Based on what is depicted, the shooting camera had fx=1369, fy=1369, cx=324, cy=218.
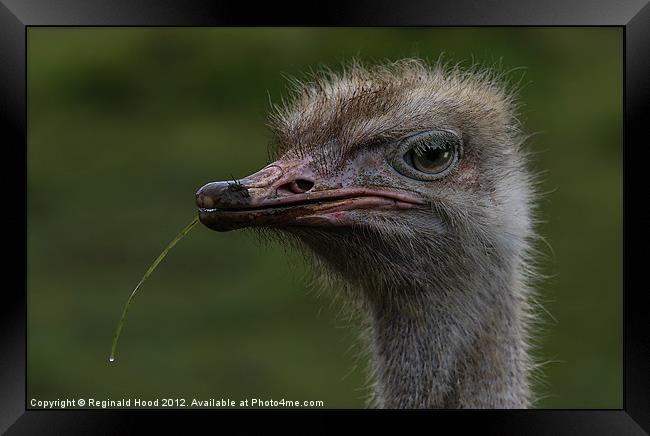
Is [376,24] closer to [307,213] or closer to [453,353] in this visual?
[307,213]

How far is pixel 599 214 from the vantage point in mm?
8922

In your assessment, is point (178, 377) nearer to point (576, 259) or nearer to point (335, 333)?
point (335, 333)

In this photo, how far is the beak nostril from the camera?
3789 millimetres

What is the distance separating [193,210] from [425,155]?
A: 16.0 feet

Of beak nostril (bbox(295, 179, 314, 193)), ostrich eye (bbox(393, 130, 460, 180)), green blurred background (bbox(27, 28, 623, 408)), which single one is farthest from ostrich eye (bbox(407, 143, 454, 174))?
green blurred background (bbox(27, 28, 623, 408))

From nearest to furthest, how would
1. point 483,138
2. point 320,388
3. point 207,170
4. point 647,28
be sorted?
point 647,28 < point 483,138 < point 320,388 < point 207,170

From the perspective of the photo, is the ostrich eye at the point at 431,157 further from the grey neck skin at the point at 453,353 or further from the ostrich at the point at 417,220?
the grey neck skin at the point at 453,353

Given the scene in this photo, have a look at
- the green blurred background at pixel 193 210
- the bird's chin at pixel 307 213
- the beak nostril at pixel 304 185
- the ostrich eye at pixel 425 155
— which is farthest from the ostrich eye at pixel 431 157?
the green blurred background at pixel 193 210

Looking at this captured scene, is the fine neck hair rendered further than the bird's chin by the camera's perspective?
Yes

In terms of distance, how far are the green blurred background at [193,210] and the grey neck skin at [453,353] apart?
7.93ft

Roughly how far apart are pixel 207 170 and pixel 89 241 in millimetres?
925

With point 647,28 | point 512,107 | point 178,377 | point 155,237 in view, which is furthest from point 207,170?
point 647,28

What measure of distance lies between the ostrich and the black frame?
0.24m

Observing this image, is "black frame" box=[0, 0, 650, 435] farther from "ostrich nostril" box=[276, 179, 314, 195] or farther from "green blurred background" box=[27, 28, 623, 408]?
"green blurred background" box=[27, 28, 623, 408]
